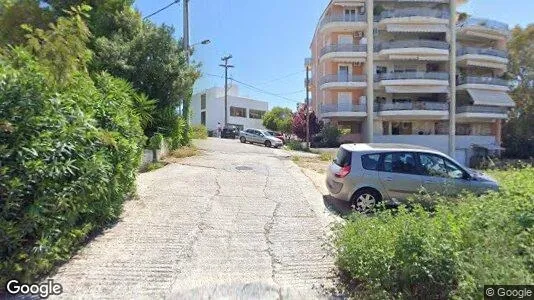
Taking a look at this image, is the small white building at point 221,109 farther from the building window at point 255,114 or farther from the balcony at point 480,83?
the balcony at point 480,83

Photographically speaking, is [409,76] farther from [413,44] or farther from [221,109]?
[221,109]

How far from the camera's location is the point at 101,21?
50.7ft

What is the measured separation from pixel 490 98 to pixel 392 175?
3415 centimetres

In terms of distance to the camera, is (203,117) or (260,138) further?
(203,117)

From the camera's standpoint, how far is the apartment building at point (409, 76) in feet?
116

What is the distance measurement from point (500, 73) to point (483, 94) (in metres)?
5.79

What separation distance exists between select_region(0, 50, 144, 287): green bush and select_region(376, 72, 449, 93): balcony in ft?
108

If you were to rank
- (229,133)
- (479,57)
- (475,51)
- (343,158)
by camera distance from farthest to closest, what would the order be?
(229,133) < (475,51) < (479,57) < (343,158)

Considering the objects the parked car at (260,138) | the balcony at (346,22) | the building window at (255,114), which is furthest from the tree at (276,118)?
the balcony at (346,22)

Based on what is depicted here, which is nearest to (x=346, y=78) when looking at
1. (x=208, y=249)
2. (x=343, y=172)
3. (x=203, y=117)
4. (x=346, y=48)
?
(x=346, y=48)

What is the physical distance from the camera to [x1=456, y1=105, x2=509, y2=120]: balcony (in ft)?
118

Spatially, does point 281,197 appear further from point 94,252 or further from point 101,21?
point 101,21

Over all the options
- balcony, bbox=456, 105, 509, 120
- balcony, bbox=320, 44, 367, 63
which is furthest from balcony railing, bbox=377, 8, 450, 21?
balcony, bbox=456, 105, 509, 120

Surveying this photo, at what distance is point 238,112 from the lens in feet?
196
